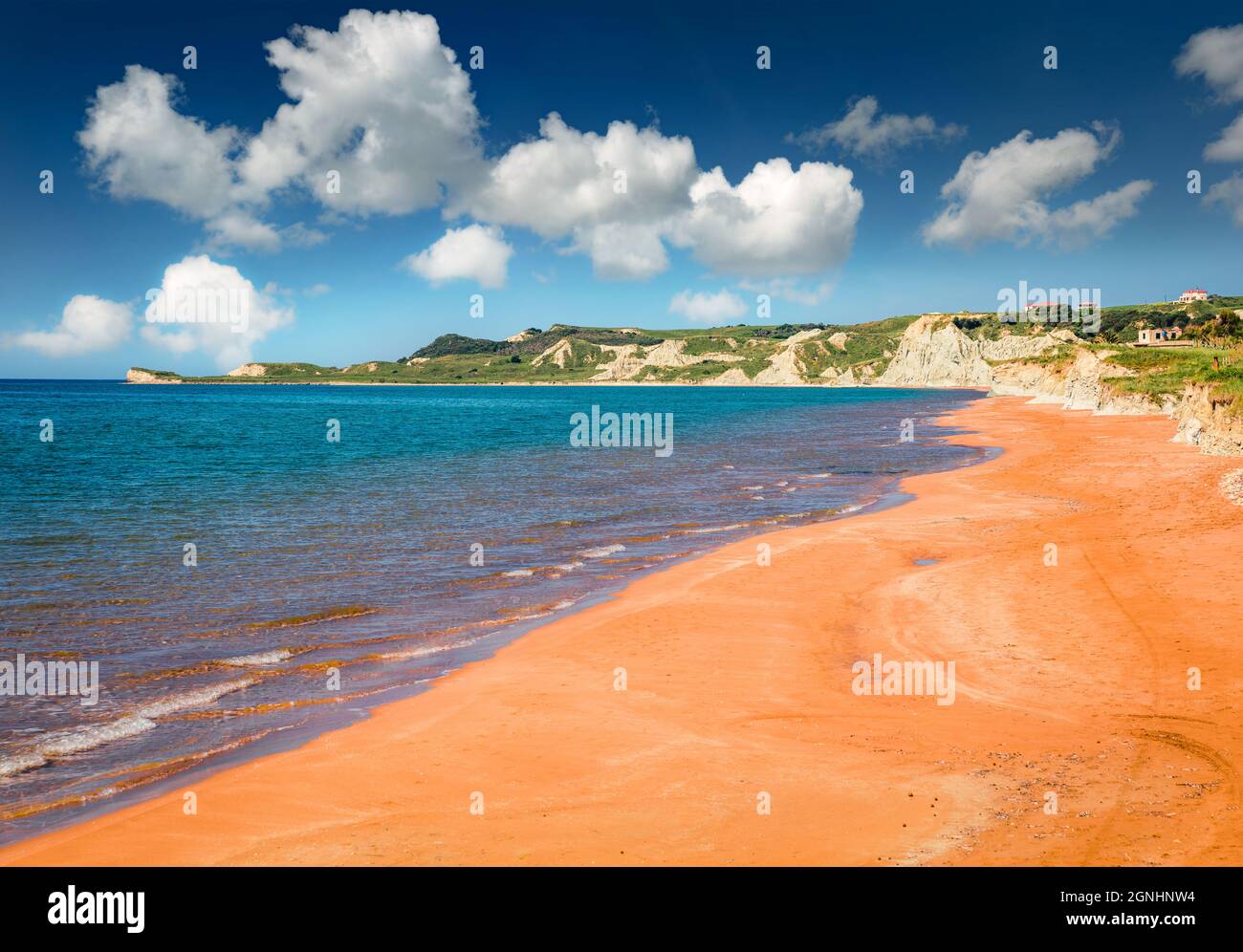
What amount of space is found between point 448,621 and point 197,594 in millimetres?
6001

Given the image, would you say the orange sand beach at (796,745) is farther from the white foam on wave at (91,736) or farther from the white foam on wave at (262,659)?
the white foam on wave at (262,659)

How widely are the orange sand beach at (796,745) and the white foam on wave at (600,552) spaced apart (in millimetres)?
3805

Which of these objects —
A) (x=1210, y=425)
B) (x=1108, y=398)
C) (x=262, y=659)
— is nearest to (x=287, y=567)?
(x=262, y=659)

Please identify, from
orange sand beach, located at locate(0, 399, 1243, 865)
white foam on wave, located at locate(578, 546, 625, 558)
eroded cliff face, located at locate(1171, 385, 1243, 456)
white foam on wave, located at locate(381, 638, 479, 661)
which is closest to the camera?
orange sand beach, located at locate(0, 399, 1243, 865)

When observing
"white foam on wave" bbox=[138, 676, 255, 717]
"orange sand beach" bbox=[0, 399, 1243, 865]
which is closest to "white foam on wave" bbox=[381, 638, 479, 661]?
"orange sand beach" bbox=[0, 399, 1243, 865]

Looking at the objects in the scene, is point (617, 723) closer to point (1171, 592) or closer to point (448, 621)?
point (448, 621)

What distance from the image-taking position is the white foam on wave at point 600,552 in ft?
70.0

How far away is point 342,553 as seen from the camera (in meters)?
20.9

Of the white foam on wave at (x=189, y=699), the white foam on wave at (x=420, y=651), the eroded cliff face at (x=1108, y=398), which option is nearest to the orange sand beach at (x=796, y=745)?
the white foam on wave at (x=420, y=651)

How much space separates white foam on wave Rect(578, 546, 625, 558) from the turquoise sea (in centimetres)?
14

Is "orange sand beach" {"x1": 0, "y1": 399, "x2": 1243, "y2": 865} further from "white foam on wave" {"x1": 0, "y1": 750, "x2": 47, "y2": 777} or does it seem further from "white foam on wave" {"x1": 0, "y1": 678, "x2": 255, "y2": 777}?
"white foam on wave" {"x1": 0, "y1": 678, "x2": 255, "y2": 777}

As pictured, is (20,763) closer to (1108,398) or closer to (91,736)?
(91,736)

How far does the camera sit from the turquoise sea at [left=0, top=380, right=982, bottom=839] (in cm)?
A: 1015
